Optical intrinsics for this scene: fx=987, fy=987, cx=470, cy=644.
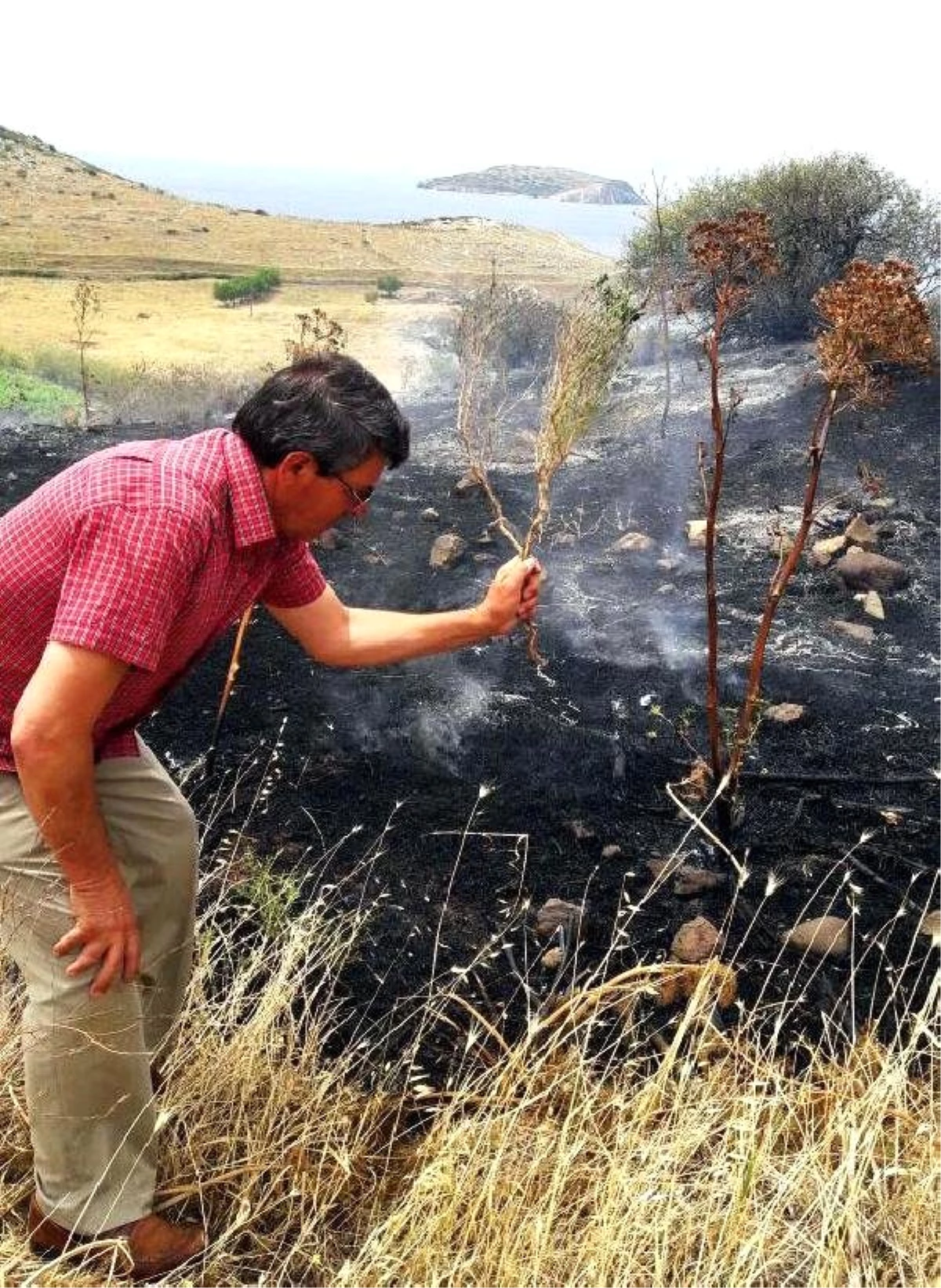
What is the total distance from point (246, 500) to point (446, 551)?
5.07 m

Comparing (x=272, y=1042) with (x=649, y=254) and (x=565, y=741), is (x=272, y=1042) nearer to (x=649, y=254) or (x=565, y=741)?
(x=565, y=741)

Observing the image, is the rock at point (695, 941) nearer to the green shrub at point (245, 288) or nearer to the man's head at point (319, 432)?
the man's head at point (319, 432)

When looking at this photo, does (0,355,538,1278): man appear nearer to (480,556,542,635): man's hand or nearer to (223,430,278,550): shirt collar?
(223,430,278,550): shirt collar

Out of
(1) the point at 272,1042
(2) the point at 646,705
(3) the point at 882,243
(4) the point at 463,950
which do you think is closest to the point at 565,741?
(2) the point at 646,705

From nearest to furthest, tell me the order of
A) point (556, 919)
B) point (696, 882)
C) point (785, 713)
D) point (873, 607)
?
point (556, 919), point (696, 882), point (785, 713), point (873, 607)

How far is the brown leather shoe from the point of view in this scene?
1.91 metres

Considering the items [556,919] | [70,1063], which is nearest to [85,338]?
[556,919]

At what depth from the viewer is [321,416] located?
1.79m

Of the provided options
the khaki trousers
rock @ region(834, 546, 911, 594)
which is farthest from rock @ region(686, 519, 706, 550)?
the khaki trousers

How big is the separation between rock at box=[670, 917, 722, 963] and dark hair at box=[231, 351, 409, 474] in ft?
6.96

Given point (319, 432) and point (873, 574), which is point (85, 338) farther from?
point (319, 432)

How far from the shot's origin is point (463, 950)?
3.29m

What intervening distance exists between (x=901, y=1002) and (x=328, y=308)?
831 inches

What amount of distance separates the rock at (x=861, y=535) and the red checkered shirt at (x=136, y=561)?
18.8ft
